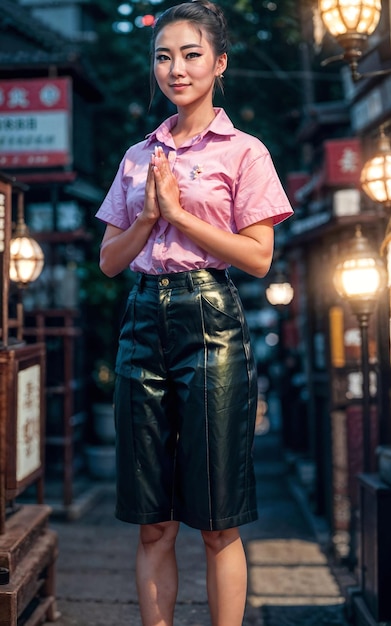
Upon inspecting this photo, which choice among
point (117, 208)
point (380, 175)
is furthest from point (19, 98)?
point (117, 208)

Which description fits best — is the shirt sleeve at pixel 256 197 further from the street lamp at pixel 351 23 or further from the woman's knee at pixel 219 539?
the street lamp at pixel 351 23

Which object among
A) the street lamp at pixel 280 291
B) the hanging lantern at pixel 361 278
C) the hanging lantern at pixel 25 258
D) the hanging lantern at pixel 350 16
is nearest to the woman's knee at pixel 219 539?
the hanging lantern at pixel 361 278

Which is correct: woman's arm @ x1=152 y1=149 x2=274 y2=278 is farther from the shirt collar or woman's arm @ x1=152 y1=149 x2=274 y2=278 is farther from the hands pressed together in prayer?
the shirt collar

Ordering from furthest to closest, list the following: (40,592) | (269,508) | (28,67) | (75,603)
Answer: (28,67) → (269,508) → (75,603) → (40,592)

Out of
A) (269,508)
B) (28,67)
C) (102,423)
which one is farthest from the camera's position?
(102,423)

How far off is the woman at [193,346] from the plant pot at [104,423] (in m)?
8.48

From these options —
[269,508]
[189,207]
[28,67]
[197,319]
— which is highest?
[28,67]

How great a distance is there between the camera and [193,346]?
104 inches

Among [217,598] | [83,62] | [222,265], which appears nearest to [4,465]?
[217,598]

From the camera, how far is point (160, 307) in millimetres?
2668

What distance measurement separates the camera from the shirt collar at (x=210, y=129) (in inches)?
107

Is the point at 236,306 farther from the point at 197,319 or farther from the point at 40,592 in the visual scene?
the point at 40,592

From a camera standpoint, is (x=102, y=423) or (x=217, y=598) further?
(x=102, y=423)

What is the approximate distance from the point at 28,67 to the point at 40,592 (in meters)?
7.98
